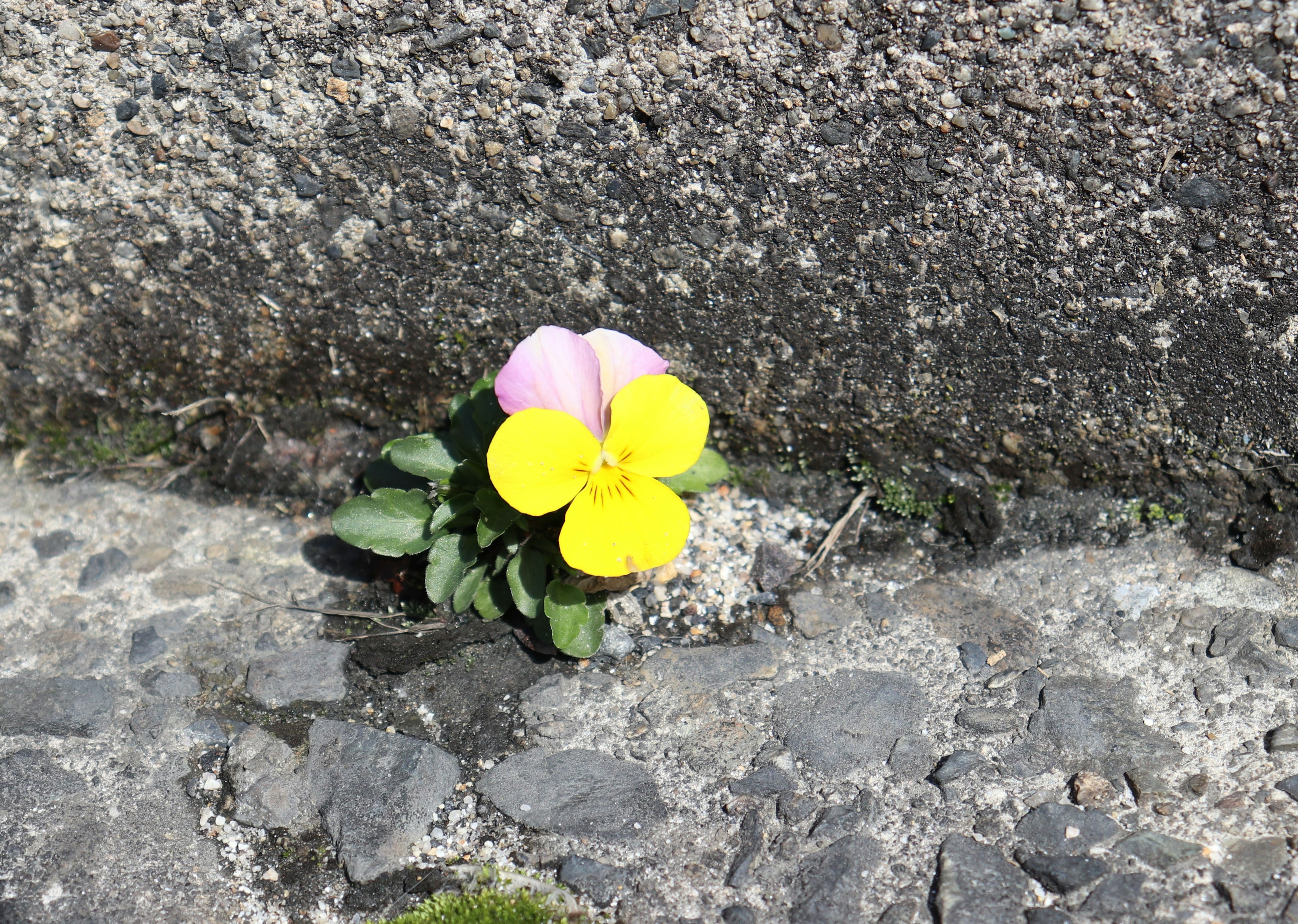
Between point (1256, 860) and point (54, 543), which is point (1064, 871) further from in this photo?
point (54, 543)

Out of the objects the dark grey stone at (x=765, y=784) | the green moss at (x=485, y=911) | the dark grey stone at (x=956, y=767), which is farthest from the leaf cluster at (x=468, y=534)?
the dark grey stone at (x=956, y=767)

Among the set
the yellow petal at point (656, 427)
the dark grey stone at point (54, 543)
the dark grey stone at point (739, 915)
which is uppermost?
the yellow petal at point (656, 427)

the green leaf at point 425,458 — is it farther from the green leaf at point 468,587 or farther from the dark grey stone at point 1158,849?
the dark grey stone at point 1158,849

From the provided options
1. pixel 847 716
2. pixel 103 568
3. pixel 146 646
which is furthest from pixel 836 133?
pixel 103 568

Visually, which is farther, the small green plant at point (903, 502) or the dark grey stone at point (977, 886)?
the small green plant at point (903, 502)

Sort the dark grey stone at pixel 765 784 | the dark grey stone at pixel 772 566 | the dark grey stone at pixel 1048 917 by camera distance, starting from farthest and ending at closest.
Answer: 1. the dark grey stone at pixel 772 566
2. the dark grey stone at pixel 765 784
3. the dark grey stone at pixel 1048 917
